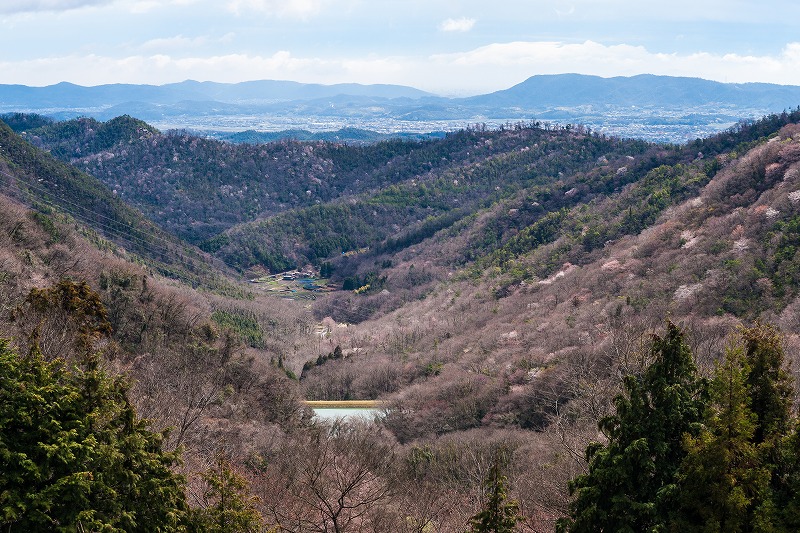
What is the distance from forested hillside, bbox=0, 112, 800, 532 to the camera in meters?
13.7

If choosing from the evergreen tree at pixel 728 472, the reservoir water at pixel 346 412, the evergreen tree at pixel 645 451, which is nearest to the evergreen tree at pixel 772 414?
the evergreen tree at pixel 728 472

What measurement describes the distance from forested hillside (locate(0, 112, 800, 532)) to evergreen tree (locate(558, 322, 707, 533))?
0.05m

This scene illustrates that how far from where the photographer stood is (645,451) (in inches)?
569

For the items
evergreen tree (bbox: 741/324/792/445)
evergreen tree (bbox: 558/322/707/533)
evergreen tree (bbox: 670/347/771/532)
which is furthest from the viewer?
evergreen tree (bbox: 558/322/707/533)

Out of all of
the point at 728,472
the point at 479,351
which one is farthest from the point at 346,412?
the point at 728,472

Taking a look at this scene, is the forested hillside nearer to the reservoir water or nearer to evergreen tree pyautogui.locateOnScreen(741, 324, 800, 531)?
evergreen tree pyautogui.locateOnScreen(741, 324, 800, 531)

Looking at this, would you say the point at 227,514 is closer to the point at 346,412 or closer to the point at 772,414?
the point at 772,414

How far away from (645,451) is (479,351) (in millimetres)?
38685

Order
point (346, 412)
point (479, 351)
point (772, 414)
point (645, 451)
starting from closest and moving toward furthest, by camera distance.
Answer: point (772, 414)
point (645, 451)
point (346, 412)
point (479, 351)

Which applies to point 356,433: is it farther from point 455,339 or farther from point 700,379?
point 455,339

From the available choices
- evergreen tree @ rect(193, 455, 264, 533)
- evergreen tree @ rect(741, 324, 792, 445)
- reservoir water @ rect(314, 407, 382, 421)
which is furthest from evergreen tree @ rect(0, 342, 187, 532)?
reservoir water @ rect(314, 407, 382, 421)

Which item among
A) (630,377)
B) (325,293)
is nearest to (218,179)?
(325,293)

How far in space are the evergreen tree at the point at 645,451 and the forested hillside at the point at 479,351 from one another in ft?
0.15

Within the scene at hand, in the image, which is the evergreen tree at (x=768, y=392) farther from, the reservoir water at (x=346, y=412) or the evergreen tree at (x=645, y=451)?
the reservoir water at (x=346, y=412)
